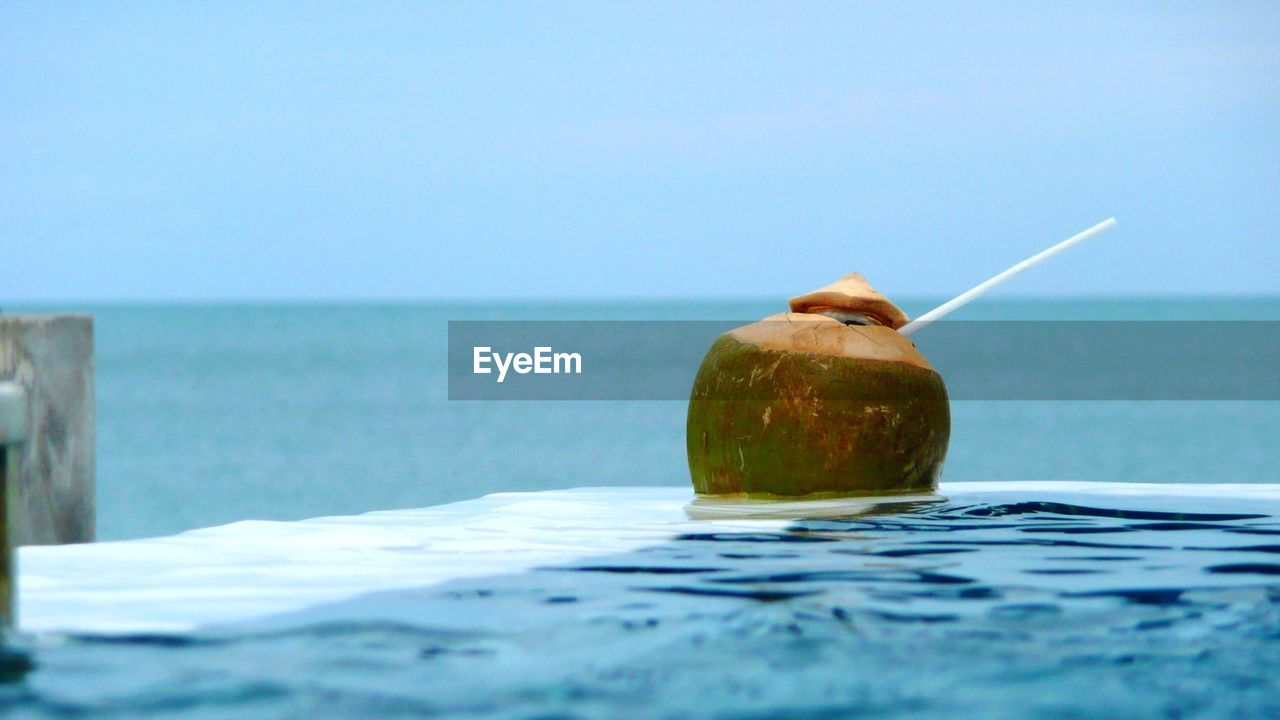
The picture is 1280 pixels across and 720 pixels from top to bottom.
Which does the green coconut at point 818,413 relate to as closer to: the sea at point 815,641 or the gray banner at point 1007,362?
the sea at point 815,641

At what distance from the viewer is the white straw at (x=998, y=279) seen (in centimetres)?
940

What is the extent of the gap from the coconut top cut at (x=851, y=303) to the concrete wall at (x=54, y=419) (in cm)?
379

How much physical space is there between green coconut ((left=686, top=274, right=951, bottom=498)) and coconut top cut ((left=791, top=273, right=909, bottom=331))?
100mm

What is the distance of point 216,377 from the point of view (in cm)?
7669

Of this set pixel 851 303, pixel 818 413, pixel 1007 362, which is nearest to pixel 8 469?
pixel 818 413

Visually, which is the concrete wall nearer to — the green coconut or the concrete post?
the concrete post

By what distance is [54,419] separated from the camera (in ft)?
23.3

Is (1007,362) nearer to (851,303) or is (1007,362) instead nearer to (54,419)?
(851,303)

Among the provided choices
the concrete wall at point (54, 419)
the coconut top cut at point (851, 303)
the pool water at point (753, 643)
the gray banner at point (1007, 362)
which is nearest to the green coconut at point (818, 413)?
the coconut top cut at point (851, 303)

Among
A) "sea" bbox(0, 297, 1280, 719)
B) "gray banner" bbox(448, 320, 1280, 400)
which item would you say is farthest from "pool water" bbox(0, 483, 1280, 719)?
"gray banner" bbox(448, 320, 1280, 400)

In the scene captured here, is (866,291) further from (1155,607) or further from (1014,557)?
(1155,607)

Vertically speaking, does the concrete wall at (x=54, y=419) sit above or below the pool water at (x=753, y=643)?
above

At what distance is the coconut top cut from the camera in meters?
9.07

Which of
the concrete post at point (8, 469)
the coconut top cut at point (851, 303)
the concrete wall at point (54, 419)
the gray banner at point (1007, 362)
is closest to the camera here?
the concrete post at point (8, 469)
